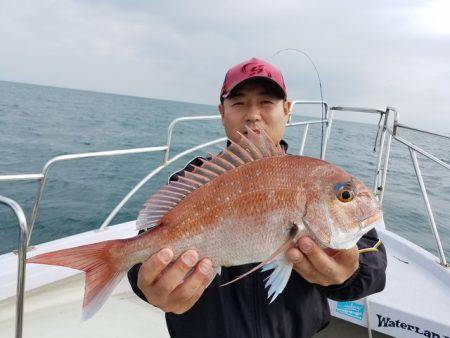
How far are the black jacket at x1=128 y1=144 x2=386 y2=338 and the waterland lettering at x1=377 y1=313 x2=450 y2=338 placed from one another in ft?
4.05

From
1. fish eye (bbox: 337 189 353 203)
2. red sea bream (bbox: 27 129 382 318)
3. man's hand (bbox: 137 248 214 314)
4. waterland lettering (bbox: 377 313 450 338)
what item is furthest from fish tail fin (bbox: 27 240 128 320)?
waterland lettering (bbox: 377 313 450 338)

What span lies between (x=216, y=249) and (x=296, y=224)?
1.12 feet

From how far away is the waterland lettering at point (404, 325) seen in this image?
253cm

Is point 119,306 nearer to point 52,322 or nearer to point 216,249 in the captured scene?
point 52,322

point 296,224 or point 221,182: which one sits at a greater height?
point 221,182

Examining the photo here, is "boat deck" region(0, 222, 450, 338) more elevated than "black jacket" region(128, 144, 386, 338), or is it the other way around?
"black jacket" region(128, 144, 386, 338)

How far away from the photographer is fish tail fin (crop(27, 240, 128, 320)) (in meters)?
1.40

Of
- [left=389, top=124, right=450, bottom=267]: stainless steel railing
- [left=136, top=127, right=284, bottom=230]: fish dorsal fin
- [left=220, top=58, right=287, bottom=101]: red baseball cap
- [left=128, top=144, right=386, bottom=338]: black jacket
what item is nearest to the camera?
[left=136, top=127, right=284, bottom=230]: fish dorsal fin

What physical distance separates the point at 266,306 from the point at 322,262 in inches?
17.8

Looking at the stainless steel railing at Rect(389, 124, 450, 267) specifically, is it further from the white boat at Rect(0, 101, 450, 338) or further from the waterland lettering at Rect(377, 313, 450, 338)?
the waterland lettering at Rect(377, 313, 450, 338)

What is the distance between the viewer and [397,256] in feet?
11.6

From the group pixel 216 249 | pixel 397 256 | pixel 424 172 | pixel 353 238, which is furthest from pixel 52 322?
pixel 424 172

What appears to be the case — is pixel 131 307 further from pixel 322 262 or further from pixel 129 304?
pixel 322 262

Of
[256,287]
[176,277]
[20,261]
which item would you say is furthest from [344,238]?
[20,261]
